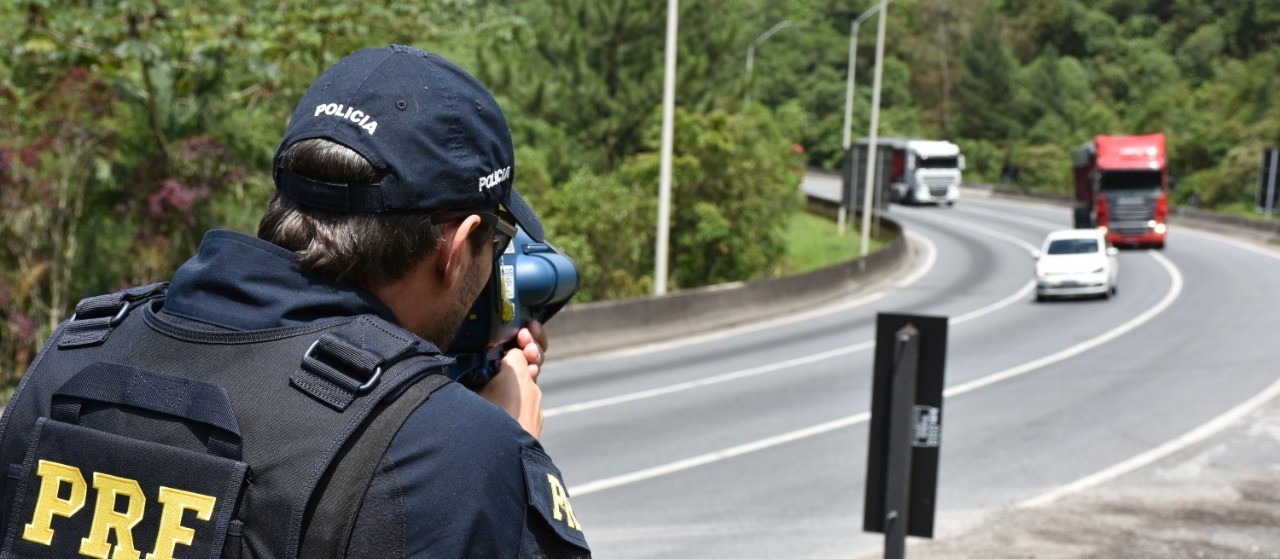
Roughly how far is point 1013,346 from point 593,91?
47.5ft

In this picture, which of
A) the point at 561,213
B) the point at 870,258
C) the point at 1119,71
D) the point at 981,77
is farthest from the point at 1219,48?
the point at 561,213

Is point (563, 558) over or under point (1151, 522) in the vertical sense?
over

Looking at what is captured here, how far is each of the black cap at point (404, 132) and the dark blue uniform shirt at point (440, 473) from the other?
0.13m

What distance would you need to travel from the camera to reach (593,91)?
3189cm

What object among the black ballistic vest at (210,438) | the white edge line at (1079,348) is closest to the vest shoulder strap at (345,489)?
the black ballistic vest at (210,438)

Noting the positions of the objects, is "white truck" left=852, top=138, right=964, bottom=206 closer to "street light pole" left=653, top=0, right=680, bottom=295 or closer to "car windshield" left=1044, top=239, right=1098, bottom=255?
"car windshield" left=1044, top=239, right=1098, bottom=255

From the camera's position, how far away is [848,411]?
14.4m

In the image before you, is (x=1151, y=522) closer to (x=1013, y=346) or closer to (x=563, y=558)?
(x=563, y=558)

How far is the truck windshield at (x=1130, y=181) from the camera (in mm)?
37688

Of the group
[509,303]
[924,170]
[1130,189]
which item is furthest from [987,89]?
[509,303]

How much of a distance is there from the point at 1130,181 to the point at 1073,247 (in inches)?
426

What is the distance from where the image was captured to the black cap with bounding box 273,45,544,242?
1.72m

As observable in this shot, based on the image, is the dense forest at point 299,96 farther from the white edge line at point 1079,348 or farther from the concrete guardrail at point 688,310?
the white edge line at point 1079,348

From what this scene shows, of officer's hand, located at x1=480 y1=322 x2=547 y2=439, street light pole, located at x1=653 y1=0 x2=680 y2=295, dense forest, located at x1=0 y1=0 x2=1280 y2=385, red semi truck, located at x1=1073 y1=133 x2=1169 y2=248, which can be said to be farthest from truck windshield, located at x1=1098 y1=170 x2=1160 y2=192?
officer's hand, located at x1=480 y1=322 x2=547 y2=439
